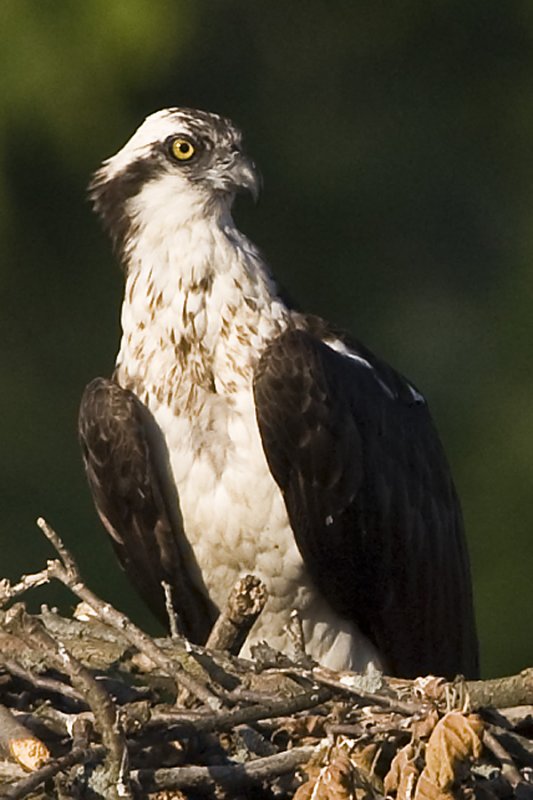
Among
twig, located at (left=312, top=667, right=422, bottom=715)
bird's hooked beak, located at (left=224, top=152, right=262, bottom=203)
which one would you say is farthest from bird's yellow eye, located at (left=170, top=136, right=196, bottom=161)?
twig, located at (left=312, top=667, right=422, bottom=715)

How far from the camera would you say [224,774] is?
5090 millimetres

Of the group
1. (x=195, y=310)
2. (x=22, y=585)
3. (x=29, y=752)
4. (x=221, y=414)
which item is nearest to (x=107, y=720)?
(x=29, y=752)

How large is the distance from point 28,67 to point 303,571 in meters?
4.64

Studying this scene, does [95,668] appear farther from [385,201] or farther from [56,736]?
[385,201]

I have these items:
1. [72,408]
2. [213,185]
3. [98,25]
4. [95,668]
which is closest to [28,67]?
[98,25]

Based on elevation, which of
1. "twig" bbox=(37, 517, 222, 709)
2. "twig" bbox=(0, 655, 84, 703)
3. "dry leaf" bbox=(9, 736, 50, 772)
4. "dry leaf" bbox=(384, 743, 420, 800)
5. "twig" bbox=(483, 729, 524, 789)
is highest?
"twig" bbox=(37, 517, 222, 709)

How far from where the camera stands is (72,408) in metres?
10.6

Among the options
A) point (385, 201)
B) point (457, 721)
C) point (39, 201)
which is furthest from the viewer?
point (385, 201)

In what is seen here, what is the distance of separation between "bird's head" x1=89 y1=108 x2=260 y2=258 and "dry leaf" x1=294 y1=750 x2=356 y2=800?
8.18ft

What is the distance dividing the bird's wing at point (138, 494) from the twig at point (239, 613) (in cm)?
92

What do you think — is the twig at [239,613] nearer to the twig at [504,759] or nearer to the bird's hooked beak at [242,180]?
the twig at [504,759]

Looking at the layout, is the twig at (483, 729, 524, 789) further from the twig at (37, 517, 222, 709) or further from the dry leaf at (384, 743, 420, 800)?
the twig at (37, 517, 222, 709)

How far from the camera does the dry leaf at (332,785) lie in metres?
4.79

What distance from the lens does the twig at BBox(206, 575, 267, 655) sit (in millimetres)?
5812
